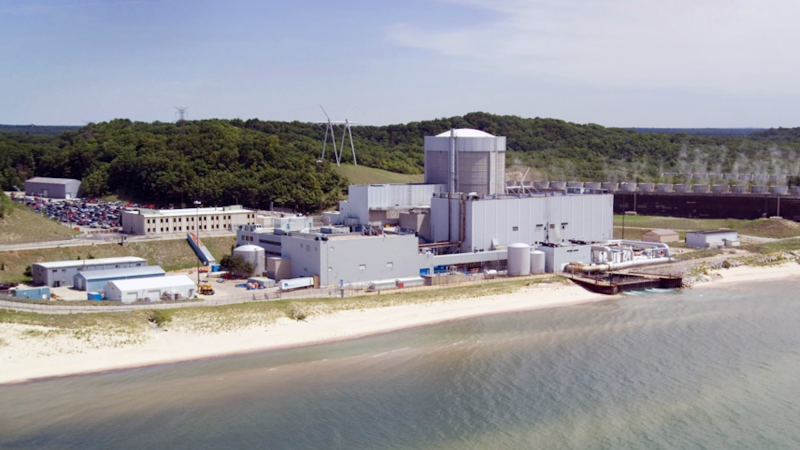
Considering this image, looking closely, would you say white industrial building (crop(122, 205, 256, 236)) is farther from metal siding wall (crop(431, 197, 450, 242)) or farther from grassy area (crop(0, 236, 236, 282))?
metal siding wall (crop(431, 197, 450, 242))

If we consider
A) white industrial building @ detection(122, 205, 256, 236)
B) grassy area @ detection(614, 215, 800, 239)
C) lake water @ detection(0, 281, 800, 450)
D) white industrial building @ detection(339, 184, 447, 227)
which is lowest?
lake water @ detection(0, 281, 800, 450)

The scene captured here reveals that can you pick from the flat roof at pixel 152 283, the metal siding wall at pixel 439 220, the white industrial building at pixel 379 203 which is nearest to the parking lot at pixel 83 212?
the white industrial building at pixel 379 203

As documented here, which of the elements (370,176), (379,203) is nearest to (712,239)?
(379,203)

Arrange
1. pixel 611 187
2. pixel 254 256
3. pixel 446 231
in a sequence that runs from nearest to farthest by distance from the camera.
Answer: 1. pixel 254 256
2. pixel 446 231
3. pixel 611 187

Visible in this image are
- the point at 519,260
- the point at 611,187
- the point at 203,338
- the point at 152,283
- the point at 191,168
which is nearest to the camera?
the point at 203,338

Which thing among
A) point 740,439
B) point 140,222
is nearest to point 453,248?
point 140,222

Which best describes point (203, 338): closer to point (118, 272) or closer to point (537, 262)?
point (118, 272)

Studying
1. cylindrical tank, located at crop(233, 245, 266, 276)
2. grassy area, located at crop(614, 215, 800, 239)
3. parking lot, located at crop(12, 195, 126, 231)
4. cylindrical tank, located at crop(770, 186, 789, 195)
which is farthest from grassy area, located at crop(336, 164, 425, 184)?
cylindrical tank, located at crop(233, 245, 266, 276)

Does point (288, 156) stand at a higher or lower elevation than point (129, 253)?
higher
